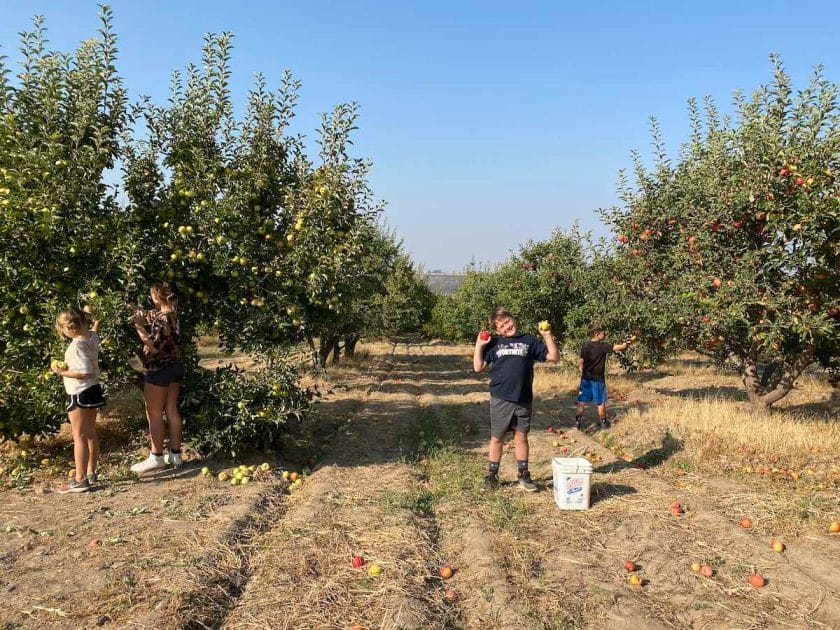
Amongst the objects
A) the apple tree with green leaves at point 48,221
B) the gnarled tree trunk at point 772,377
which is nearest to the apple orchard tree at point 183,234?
the apple tree with green leaves at point 48,221

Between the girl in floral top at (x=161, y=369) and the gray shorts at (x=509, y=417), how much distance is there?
3.84 meters

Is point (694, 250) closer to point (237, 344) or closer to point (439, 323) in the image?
point (237, 344)

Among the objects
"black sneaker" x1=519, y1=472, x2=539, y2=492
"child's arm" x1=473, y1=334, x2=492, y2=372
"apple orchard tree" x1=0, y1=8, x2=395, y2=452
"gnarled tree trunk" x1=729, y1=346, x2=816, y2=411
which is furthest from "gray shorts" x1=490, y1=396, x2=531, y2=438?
"gnarled tree trunk" x1=729, y1=346, x2=816, y2=411

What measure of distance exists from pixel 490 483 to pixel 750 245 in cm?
583

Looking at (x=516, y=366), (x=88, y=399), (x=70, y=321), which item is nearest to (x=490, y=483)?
(x=516, y=366)

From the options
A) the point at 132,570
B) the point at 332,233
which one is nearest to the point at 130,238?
the point at 332,233

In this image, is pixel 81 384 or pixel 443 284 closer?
pixel 81 384

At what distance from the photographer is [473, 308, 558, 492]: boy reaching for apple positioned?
20.6 feet

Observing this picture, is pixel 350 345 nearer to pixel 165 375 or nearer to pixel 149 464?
pixel 149 464

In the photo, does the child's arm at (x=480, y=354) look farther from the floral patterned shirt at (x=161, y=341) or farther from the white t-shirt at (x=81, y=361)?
the white t-shirt at (x=81, y=361)

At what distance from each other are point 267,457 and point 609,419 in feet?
21.9

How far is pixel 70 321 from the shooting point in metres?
5.86

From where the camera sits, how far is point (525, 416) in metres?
6.34

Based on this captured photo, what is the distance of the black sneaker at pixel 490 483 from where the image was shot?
6.56 m
